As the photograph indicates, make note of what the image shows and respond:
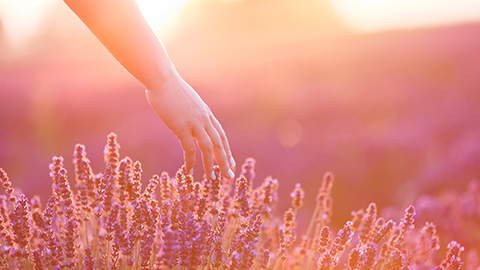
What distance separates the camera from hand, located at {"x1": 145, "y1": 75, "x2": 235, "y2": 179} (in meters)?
1.78

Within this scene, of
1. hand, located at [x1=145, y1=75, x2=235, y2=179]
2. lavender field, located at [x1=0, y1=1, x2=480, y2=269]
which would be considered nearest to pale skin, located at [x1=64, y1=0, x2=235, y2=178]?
hand, located at [x1=145, y1=75, x2=235, y2=179]

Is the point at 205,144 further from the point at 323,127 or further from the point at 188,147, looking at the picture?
the point at 323,127

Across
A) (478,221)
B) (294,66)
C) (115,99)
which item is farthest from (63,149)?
(478,221)

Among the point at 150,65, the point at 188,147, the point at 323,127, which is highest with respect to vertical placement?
the point at 323,127

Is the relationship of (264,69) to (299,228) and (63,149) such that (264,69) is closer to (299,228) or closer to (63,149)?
(63,149)

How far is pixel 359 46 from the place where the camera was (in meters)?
11.1

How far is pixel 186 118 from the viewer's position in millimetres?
1785

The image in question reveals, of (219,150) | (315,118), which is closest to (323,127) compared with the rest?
(315,118)

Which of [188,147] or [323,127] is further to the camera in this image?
[323,127]

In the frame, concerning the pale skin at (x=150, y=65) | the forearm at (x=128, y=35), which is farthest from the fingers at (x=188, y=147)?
the forearm at (x=128, y=35)

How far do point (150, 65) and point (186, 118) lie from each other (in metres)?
0.24

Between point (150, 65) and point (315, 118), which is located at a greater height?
point (315, 118)

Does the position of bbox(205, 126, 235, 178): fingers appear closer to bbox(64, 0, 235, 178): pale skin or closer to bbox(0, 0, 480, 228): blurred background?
bbox(64, 0, 235, 178): pale skin

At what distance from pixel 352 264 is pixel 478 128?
501 cm
